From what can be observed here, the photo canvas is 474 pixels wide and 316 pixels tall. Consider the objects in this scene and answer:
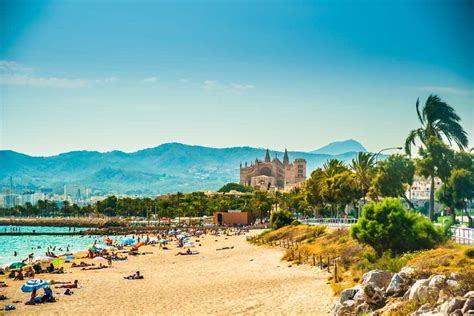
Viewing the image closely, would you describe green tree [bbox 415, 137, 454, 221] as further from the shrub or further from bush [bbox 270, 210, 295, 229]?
bush [bbox 270, 210, 295, 229]

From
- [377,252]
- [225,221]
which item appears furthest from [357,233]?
[225,221]

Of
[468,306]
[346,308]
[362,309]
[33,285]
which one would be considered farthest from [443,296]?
[33,285]

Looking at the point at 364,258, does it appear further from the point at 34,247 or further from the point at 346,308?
the point at 34,247

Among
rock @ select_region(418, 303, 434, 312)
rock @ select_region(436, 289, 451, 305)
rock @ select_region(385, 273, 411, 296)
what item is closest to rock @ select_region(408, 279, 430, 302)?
rock @ select_region(436, 289, 451, 305)

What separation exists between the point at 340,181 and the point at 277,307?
41.5 meters

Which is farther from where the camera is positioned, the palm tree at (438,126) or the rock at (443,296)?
the palm tree at (438,126)

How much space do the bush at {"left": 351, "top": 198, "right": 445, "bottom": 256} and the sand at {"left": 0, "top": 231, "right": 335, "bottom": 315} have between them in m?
3.74

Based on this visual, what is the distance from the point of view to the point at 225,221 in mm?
122875

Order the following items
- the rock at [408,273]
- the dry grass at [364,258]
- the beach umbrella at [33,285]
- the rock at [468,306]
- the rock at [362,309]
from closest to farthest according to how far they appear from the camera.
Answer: the rock at [468,306]
the rock at [362,309]
the rock at [408,273]
the dry grass at [364,258]
the beach umbrella at [33,285]

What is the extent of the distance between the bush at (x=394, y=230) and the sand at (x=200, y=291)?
12.3ft

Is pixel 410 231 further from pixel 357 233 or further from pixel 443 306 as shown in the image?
pixel 443 306

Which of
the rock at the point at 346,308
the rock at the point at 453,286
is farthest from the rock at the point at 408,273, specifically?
the rock at the point at 453,286

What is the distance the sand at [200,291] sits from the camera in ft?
79.8

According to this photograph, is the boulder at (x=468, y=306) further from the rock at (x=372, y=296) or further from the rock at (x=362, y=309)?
the rock at (x=362, y=309)
